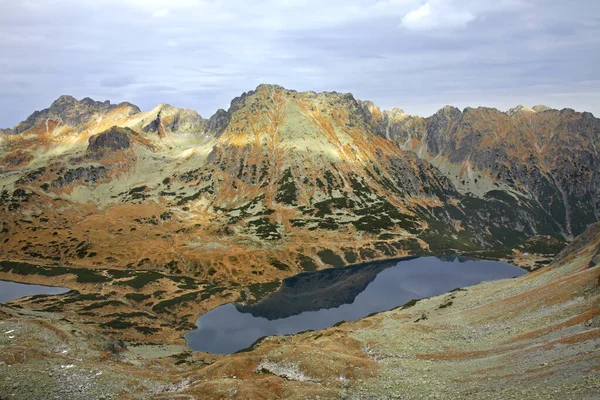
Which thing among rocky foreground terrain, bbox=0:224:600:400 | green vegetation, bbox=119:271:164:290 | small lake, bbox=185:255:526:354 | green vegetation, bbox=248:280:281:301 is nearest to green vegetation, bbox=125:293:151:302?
green vegetation, bbox=119:271:164:290

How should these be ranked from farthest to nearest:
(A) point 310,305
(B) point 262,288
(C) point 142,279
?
(B) point 262,288, (C) point 142,279, (A) point 310,305

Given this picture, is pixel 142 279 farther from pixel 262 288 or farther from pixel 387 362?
pixel 387 362

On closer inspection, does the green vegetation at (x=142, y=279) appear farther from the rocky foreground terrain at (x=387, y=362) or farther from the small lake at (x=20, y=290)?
the rocky foreground terrain at (x=387, y=362)

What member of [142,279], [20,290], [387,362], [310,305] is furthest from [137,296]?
[387,362]

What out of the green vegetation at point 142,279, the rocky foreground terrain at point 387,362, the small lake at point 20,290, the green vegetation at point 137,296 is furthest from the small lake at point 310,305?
the small lake at point 20,290

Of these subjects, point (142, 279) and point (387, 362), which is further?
point (142, 279)

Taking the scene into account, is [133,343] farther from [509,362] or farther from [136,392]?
[509,362]
